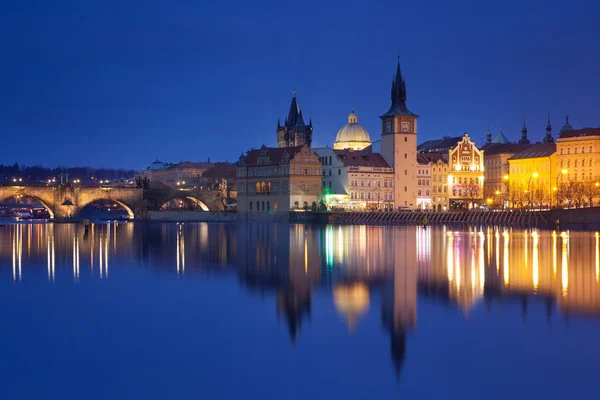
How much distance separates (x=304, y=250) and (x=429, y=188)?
69.4 meters

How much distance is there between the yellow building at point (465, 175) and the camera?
374 feet

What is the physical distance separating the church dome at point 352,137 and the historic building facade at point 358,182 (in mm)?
18518

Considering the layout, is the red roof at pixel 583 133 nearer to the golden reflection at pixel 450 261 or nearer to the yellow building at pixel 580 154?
the yellow building at pixel 580 154

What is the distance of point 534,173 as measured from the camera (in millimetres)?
118500

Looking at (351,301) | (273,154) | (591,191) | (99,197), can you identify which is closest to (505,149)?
(591,191)

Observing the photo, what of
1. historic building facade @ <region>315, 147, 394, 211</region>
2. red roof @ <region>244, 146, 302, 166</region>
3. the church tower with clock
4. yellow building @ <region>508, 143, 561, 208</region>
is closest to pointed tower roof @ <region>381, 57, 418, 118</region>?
the church tower with clock

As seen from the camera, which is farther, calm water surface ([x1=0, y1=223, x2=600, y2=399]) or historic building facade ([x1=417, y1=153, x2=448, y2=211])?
historic building facade ([x1=417, y1=153, x2=448, y2=211])

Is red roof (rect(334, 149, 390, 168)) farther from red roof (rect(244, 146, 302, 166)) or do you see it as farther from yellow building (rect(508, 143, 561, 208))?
yellow building (rect(508, 143, 561, 208))

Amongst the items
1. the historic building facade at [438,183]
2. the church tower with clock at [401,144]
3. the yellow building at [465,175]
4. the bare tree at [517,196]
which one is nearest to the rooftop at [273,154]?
the church tower with clock at [401,144]

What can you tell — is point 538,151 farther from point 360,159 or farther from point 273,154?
point 273,154

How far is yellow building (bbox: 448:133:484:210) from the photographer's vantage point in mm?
114125

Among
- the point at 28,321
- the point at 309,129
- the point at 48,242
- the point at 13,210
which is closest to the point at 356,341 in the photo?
the point at 28,321

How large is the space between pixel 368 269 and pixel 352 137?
96.3 m

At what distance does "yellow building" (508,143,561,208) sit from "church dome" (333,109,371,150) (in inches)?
817
